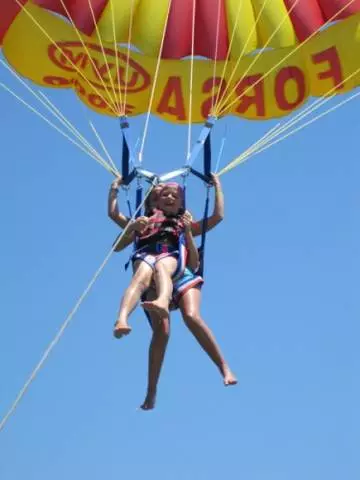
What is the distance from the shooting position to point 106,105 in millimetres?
11141

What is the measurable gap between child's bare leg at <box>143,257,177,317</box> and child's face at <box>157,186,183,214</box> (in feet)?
1.35

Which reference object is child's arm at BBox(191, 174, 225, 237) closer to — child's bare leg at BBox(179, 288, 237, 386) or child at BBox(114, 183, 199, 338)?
child at BBox(114, 183, 199, 338)

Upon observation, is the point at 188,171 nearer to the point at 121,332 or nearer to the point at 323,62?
the point at 121,332

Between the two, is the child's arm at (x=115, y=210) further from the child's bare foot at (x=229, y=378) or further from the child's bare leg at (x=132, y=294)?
the child's bare foot at (x=229, y=378)

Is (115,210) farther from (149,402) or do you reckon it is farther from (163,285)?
(149,402)

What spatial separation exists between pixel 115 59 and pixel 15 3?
1.03 meters

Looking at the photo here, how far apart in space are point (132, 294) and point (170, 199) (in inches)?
36.2

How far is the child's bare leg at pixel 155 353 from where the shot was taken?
886cm

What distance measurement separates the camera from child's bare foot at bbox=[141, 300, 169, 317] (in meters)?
8.23

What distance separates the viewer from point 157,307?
8.25m

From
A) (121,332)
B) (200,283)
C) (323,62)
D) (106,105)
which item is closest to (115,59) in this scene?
(106,105)

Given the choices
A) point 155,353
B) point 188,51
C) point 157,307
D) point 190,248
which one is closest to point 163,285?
point 157,307

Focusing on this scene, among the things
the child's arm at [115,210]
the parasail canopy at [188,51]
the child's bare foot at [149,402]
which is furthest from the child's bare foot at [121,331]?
the parasail canopy at [188,51]

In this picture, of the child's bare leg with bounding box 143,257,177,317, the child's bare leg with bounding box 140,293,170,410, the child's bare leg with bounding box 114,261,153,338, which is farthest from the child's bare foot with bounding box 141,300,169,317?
the child's bare leg with bounding box 140,293,170,410
